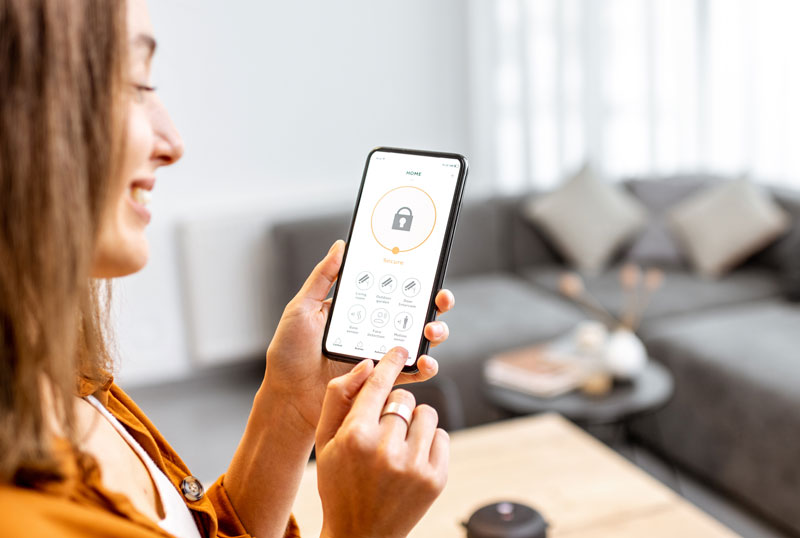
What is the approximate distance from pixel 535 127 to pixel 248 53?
146 centimetres

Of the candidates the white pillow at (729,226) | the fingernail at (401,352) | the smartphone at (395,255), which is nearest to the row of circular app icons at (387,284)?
the smartphone at (395,255)

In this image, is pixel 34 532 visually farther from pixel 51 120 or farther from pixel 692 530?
pixel 692 530

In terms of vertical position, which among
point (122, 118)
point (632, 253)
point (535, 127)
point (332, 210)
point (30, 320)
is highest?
point (122, 118)

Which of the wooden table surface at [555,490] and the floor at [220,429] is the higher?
the wooden table surface at [555,490]

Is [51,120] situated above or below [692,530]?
above

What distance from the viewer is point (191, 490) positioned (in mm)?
771

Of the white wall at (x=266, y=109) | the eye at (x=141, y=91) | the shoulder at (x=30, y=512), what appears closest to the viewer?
the shoulder at (x=30, y=512)

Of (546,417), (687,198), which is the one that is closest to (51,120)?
A: (546,417)

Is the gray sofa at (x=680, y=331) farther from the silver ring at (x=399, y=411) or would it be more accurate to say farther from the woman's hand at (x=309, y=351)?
the silver ring at (x=399, y=411)

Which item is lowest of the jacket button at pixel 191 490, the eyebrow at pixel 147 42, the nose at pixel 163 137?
the jacket button at pixel 191 490

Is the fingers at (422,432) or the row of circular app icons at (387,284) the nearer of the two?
the fingers at (422,432)

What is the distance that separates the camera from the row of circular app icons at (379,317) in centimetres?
89

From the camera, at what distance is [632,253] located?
141 inches

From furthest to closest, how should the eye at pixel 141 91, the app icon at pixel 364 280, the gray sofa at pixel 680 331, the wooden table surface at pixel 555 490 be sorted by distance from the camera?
the gray sofa at pixel 680 331
the wooden table surface at pixel 555 490
the app icon at pixel 364 280
the eye at pixel 141 91
